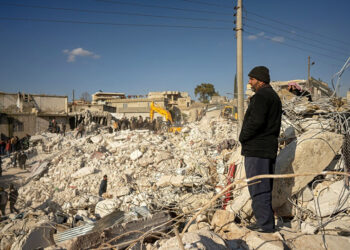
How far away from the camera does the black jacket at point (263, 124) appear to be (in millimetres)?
2124

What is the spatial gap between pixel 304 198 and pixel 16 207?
346 inches

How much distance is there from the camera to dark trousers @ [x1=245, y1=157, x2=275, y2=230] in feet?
6.74

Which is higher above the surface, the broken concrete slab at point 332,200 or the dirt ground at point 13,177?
the broken concrete slab at point 332,200

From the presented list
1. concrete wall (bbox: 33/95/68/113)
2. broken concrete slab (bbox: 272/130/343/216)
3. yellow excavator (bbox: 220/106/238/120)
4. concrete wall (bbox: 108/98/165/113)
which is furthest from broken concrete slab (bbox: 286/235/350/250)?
concrete wall (bbox: 108/98/165/113)

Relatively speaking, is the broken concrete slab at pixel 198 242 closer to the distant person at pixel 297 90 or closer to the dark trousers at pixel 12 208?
the distant person at pixel 297 90

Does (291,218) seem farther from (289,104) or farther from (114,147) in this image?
(114,147)

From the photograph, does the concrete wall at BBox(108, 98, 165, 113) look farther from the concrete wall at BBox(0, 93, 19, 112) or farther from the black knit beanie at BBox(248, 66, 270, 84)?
the black knit beanie at BBox(248, 66, 270, 84)

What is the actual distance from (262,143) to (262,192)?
0.49 m

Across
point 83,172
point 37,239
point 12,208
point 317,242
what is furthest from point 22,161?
point 317,242

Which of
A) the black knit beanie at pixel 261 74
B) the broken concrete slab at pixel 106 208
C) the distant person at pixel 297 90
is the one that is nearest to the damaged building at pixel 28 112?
the broken concrete slab at pixel 106 208

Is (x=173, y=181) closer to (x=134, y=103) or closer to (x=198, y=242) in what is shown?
(x=198, y=242)

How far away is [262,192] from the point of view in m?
2.12

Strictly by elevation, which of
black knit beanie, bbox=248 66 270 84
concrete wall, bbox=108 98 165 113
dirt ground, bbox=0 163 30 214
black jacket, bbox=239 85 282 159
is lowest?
dirt ground, bbox=0 163 30 214

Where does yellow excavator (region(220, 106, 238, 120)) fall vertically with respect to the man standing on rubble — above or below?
above
